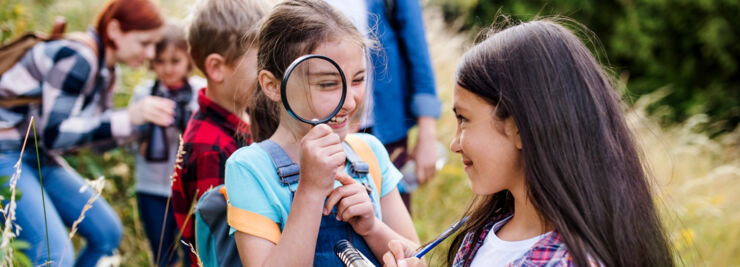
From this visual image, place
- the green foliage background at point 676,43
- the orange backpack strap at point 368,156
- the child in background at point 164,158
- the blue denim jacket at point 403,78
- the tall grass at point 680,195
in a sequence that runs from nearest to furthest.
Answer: the orange backpack strap at point 368,156
the blue denim jacket at point 403,78
the child in background at point 164,158
the tall grass at point 680,195
the green foliage background at point 676,43

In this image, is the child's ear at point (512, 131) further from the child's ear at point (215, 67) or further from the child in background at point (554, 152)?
the child's ear at point (215, 67)

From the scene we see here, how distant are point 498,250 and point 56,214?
2251 millimetres

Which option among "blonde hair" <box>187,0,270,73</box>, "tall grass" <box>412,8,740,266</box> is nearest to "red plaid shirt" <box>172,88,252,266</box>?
"blonde hair" <box>187,0,270,73</box>

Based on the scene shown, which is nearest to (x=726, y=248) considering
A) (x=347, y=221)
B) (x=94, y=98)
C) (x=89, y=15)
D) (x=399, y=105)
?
(x=399, y=105)

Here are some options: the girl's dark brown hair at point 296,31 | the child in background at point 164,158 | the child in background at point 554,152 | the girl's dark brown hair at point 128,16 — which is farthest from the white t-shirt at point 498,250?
the girl's dark brown hair at point 128,16

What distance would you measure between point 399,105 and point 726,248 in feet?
11.0

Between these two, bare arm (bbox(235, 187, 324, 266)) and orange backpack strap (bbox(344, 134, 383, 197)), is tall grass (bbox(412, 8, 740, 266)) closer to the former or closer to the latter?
orange backpack strap (bbox(344, 134, 383, 197))

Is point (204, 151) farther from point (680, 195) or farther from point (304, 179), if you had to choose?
point (680, 195)

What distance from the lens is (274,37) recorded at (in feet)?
5.62

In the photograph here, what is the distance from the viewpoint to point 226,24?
2.33m

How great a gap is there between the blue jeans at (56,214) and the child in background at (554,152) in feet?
6.17

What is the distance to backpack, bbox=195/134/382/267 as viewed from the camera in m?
1.78

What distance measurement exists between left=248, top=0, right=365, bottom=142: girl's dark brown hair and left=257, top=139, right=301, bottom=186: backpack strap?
0.22 m

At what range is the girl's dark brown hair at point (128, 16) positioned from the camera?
3309 millimetres
